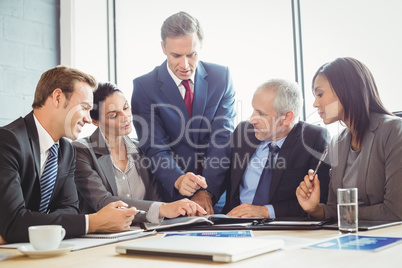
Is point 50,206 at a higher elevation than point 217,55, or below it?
below

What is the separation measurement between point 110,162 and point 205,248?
138 centimetres

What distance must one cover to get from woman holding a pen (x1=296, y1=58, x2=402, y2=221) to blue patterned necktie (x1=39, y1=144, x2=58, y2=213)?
3.10 ft

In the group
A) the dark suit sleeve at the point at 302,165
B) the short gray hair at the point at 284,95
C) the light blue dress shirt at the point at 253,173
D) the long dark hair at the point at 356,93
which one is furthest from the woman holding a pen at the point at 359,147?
the light blue dress shirt at the point at 253,173

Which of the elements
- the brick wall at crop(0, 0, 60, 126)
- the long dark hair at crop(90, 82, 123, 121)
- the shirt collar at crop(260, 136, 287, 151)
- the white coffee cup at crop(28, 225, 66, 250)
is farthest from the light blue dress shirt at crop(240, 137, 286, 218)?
the brick wall at crop(0, 0, 60, 126)

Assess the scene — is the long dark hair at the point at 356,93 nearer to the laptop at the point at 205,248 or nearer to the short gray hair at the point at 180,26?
the short gray hair at the point at 180,26

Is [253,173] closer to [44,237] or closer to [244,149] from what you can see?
[244,149]

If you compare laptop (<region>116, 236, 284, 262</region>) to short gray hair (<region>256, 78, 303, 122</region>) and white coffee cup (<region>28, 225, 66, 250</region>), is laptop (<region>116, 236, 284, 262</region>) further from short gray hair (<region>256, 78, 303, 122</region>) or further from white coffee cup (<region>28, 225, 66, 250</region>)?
short gray hair (<region>256, 78, 303, 122</region>)

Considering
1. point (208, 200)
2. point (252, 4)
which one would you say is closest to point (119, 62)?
point (252, 4)

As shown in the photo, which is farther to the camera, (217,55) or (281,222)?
(217,55)

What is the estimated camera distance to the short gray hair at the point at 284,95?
237 centimetres

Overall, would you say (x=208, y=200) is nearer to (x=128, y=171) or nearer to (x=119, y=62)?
(x=128, y=171)

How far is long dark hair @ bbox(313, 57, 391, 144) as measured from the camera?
194cm

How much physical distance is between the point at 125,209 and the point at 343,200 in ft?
2.29

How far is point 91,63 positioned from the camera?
3.60 metres
